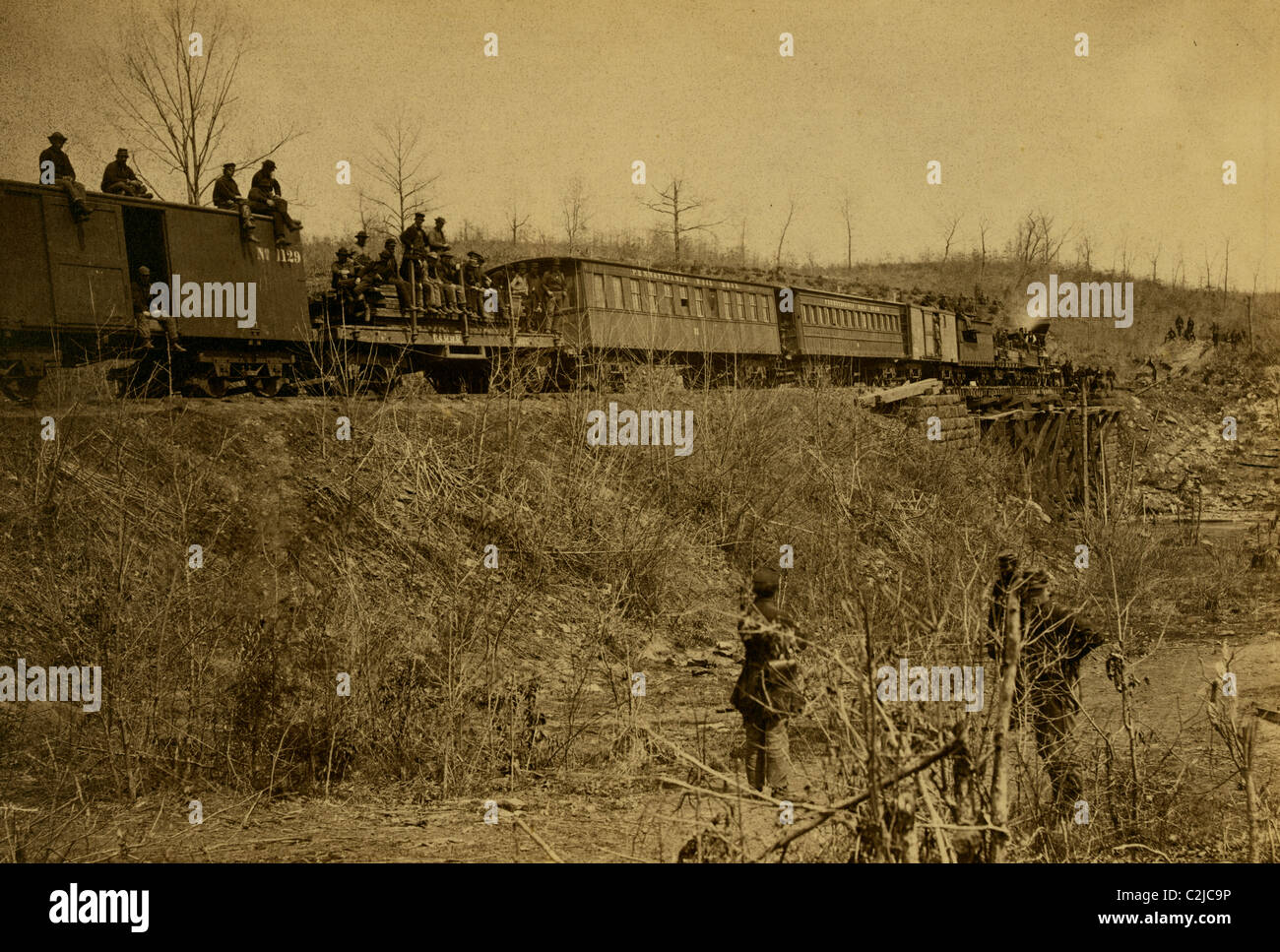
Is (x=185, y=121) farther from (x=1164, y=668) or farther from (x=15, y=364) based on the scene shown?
(x=1164, y=668)

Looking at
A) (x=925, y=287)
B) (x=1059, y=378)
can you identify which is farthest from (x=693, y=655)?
(x=925, y=287)

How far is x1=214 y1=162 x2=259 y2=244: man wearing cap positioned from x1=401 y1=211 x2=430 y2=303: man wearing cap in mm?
2159

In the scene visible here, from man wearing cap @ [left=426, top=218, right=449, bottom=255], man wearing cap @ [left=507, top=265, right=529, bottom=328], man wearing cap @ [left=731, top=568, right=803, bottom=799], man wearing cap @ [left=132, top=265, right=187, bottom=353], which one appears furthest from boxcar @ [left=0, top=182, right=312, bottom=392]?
man wearing cap @ [left=731, top=568, right=803, bottom=799]

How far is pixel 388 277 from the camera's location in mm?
11805

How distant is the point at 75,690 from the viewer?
637cm

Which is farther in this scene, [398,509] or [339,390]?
[339,390]

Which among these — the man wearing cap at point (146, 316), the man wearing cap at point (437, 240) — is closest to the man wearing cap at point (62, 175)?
the man wearing cap at point (146, 316)

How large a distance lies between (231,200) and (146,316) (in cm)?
170

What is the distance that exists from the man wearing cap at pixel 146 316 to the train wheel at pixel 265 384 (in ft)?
3.57

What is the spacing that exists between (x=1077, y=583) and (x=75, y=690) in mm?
13081

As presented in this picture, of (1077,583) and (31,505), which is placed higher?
(31,505)

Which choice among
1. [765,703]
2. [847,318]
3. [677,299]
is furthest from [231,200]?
[847,318]

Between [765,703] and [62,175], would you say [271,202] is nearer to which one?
[62,175]

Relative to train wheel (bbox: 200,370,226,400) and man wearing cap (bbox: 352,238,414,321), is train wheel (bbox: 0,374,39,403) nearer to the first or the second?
train wheel (bbox: 200,370,226,400)
